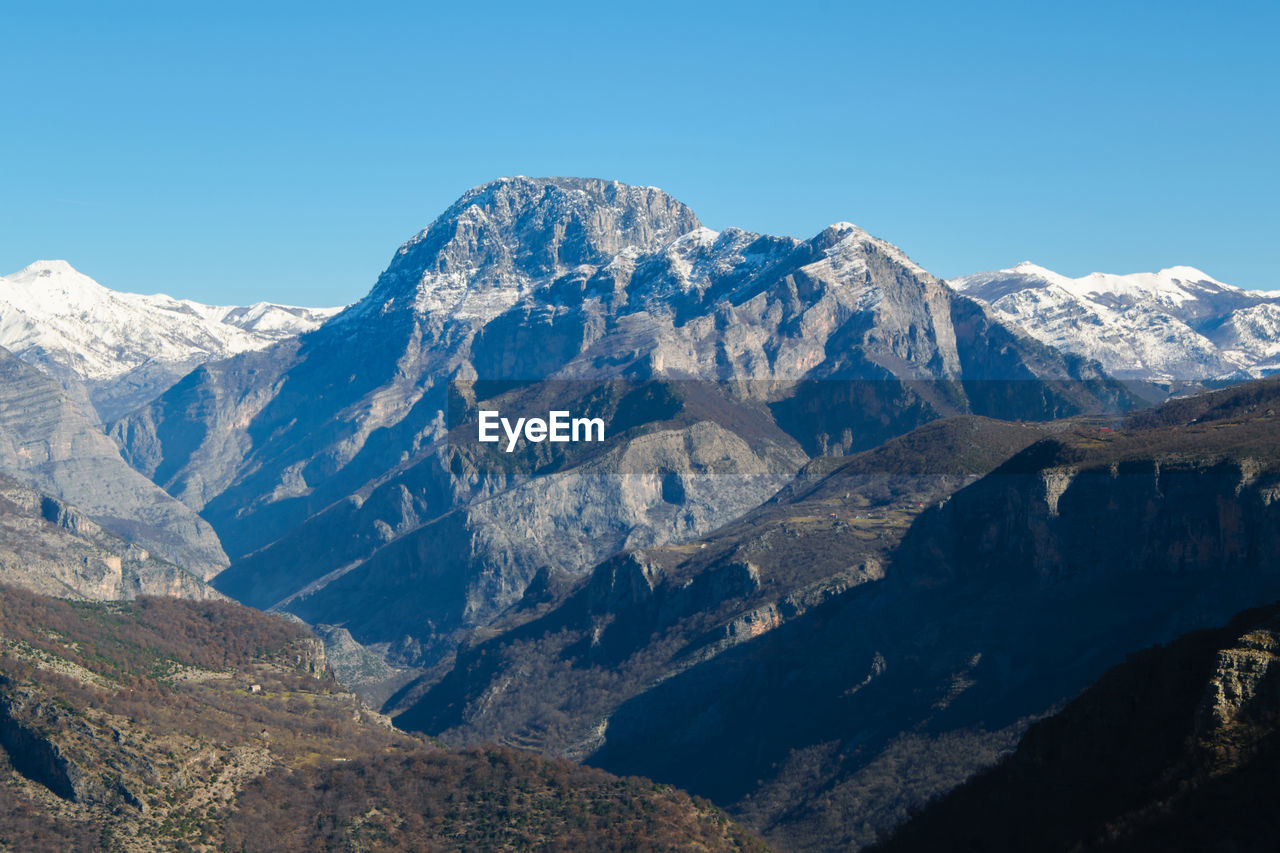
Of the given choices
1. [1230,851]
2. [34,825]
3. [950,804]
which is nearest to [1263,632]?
[1230,851]

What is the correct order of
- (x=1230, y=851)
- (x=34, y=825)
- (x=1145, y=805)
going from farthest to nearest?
(x=34, y=825) < (x=1145, y=805) < (x=1230, y=851)

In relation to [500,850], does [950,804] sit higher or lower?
higher

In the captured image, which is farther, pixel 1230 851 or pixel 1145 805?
pixel 1145 805

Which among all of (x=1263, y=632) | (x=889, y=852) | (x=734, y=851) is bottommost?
(x=734, y=851)

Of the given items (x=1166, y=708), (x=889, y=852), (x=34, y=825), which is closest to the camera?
(x=1166, y=708)

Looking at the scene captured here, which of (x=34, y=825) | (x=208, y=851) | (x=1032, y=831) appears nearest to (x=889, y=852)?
(x=1032, y=831)

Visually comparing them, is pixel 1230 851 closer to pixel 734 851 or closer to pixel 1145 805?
pixel 1145 805

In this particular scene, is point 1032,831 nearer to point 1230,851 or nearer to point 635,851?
point 1230,851
